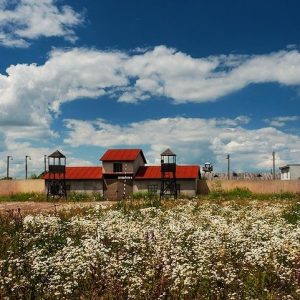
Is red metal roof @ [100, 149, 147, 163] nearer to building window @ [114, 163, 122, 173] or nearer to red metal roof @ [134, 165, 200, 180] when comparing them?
building window @ [114, 163, 122, 173]

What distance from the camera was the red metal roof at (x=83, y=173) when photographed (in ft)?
187

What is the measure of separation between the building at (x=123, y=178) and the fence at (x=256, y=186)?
1.78 meters

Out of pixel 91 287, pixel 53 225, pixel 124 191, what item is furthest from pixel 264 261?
pixel 124 191

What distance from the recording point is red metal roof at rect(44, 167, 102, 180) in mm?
56875

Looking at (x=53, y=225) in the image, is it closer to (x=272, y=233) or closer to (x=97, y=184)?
(x=272, y=233)

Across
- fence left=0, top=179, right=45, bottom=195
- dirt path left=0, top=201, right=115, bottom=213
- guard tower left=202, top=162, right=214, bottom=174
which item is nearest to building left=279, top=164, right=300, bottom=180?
guard tower left=202, top=162, right=214, bottom=174

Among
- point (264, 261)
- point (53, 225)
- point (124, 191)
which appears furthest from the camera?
point (124, 191)

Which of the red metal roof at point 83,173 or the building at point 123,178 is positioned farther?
the red metal roof at point 83,173

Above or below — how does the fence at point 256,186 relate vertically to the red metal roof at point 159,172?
below

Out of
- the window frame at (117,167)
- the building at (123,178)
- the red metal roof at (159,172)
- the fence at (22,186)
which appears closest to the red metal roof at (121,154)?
the building at (123,178)

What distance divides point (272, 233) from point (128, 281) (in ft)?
19.2

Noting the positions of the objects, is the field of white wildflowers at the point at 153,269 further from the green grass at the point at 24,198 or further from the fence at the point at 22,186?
the fence at the point at 22,186

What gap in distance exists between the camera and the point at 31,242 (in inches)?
482

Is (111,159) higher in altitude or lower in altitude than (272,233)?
higher
